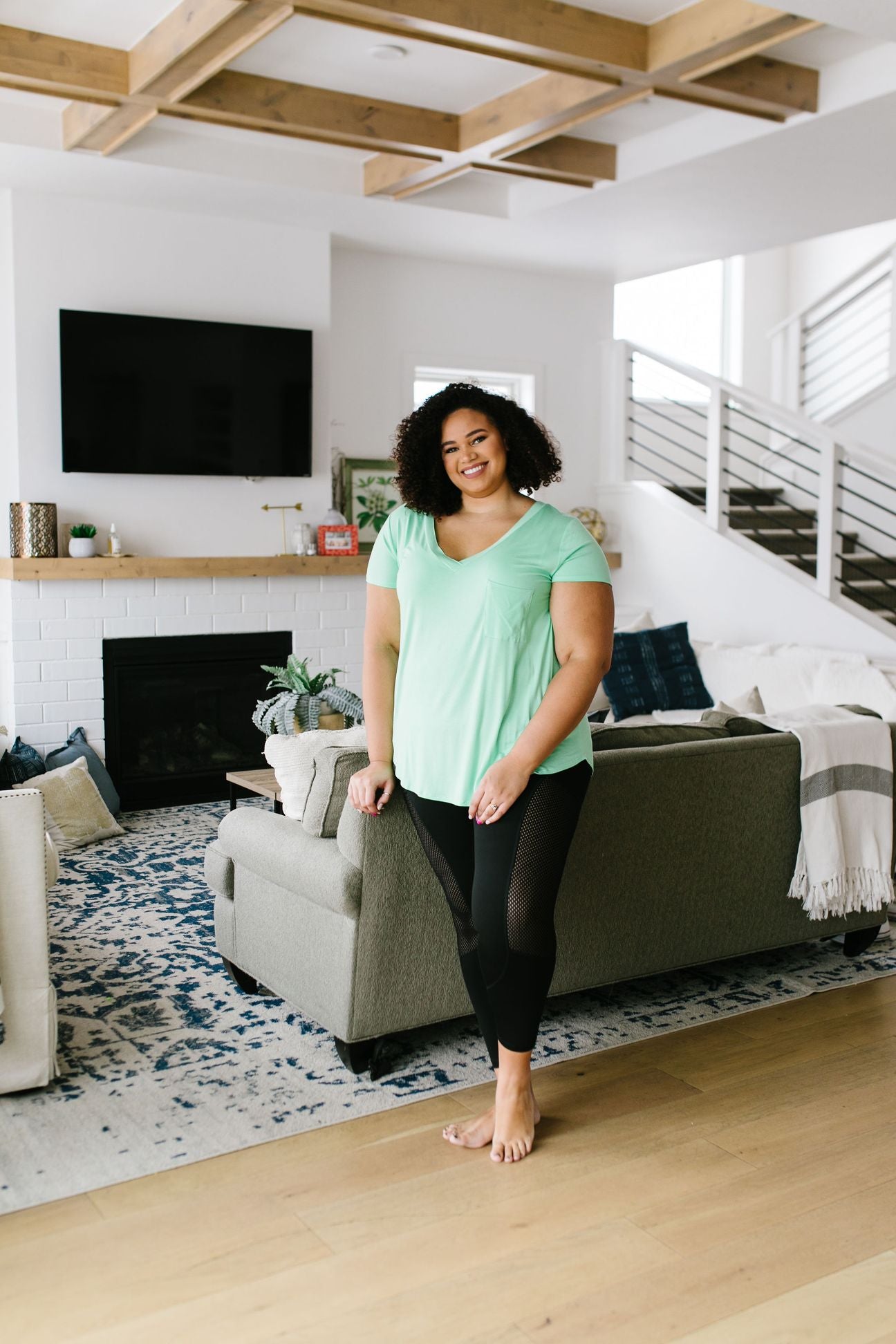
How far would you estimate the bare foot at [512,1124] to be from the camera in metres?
2.48

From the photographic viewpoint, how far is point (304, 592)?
20.9 feet

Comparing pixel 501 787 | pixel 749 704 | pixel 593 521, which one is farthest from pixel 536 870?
pixel 593 521

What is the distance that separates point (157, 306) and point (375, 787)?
156 inches

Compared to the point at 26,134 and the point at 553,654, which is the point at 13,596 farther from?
the point at 553,654

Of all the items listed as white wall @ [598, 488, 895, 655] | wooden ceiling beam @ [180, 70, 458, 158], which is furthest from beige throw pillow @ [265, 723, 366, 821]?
white wall @ [598, 488, 895, 655]

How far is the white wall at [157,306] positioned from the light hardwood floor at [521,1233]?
3.94 metres

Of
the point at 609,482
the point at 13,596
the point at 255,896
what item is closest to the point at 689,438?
the point at 609,482

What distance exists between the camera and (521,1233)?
7.21ft

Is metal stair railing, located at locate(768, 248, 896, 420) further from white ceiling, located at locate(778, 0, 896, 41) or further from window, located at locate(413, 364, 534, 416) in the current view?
white ceiling, located at locate(778, 0, 896, 41)

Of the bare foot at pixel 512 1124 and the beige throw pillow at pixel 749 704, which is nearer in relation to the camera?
the bare foot at pixel 512 1124

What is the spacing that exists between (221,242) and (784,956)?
13.9 feet

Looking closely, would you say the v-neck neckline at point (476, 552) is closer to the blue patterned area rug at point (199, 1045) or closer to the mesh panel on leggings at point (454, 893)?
the mesh panel on leggings at point (454, 893)

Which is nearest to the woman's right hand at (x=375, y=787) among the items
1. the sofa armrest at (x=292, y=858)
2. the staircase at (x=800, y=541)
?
the sofa armrest at (x=292, y=858)

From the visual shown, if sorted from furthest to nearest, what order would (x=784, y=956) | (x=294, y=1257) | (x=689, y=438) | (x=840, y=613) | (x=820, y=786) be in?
(x=689, y=438), (x=840, y=613), (x=784, y=956), (x=820, y=786), (x=294, y=1257)
